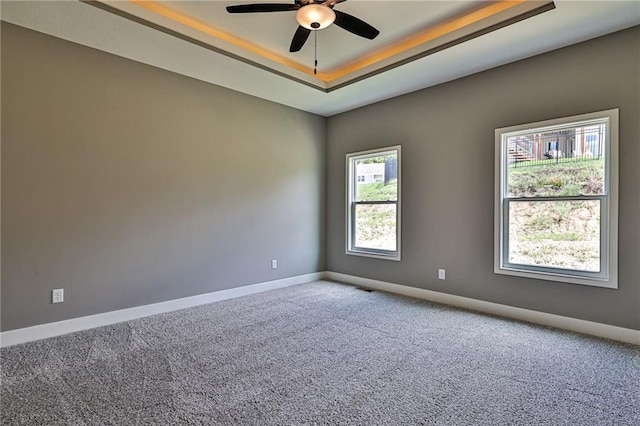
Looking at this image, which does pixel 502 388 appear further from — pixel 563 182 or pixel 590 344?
pixel 563 182

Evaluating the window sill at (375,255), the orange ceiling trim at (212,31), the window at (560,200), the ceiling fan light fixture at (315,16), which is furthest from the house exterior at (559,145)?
the orange ceiling trim at (212,31)

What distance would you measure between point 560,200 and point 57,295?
16.1 feet

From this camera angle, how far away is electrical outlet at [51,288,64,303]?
9.75 ft

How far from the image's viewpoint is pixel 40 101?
290cm

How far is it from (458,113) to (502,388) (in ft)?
9.84

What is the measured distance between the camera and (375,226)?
4.89 metres

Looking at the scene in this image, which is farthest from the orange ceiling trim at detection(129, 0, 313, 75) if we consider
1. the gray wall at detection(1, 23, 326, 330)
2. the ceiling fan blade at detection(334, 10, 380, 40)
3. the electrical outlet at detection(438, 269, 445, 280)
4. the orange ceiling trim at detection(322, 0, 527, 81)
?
the electrical outlet at detection(438, 269, 445, 280)

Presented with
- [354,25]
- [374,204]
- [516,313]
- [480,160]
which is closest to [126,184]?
[354,25]

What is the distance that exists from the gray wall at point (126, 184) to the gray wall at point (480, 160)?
4.94 feet

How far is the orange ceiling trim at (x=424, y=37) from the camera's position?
2.88 metres

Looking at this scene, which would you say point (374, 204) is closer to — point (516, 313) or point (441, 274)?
point (441, 274)

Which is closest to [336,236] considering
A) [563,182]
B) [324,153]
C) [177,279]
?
[324,153]

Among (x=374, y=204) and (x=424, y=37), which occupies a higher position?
(x=424, y=37)

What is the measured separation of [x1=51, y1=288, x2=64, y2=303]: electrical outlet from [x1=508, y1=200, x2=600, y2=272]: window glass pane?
4.55 meters
